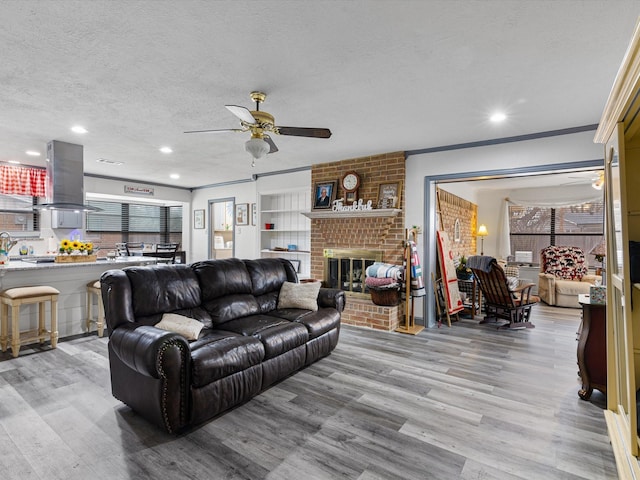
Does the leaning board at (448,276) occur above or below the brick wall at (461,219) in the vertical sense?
below

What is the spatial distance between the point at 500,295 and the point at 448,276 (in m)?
0.72

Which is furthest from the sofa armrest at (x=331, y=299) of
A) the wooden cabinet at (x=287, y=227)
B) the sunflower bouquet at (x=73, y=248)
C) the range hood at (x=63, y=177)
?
the range hood at (x=63, y=177)

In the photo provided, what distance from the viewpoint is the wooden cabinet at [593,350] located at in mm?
2613

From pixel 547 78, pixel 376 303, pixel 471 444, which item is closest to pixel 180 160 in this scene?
Answer: pixel 376 303

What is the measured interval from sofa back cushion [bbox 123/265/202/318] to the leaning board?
11.3ft

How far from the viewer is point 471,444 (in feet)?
6.89

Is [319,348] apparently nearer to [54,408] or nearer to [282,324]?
[282,324]

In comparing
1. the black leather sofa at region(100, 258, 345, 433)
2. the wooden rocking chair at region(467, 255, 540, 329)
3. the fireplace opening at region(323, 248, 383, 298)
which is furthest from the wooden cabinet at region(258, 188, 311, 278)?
the wooden rocking chair at region(467, 255, 540, 329)

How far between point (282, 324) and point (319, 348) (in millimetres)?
534

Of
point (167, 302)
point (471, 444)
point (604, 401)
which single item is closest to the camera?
point (471, 444)

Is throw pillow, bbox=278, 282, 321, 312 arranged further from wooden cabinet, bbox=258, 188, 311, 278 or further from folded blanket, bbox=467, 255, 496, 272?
wooden cabinet, bbox=258, 188, 311, 278

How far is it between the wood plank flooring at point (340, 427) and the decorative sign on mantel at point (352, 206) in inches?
92.9

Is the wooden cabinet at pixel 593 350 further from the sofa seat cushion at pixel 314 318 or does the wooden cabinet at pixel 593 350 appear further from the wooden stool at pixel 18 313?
the wooden stool at pixel 18 313

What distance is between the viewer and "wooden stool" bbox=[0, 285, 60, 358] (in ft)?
11.5
